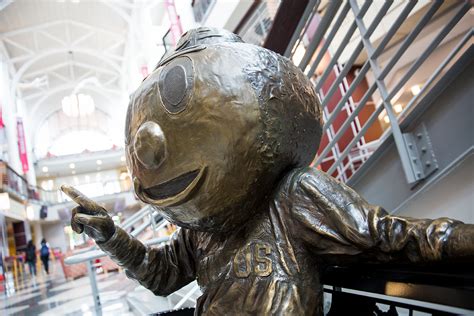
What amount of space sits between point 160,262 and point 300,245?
1.78 ft

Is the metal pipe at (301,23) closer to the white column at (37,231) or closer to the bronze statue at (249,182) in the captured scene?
the bronze statue at (249,182)

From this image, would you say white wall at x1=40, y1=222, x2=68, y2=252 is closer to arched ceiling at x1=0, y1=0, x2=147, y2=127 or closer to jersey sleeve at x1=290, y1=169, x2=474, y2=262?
arched ceiling at x1=0, y1=0, x2=147, y2=127

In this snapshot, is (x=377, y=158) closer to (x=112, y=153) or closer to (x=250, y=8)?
(x=250, y=8)

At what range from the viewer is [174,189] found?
900 millimetres

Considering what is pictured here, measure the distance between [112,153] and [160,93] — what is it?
89.4ft

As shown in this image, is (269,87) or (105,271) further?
(105,271)

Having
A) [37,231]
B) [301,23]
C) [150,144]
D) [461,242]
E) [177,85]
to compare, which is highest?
[37,231]

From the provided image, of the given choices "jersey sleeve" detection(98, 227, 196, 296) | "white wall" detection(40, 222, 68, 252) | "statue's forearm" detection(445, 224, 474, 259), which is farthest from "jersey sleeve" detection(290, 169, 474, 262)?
"white wall" detection(40, 222, 68, 252)

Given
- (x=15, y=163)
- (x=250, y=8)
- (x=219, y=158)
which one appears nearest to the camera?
(x=219, y=158)

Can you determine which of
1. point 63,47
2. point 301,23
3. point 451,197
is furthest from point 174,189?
point 63,47

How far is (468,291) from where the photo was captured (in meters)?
0.62

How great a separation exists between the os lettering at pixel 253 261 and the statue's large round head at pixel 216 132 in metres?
0.08

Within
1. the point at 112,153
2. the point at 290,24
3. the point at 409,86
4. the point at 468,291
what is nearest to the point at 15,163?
the point at 112,153

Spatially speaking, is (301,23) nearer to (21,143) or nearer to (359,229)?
(359,229)
